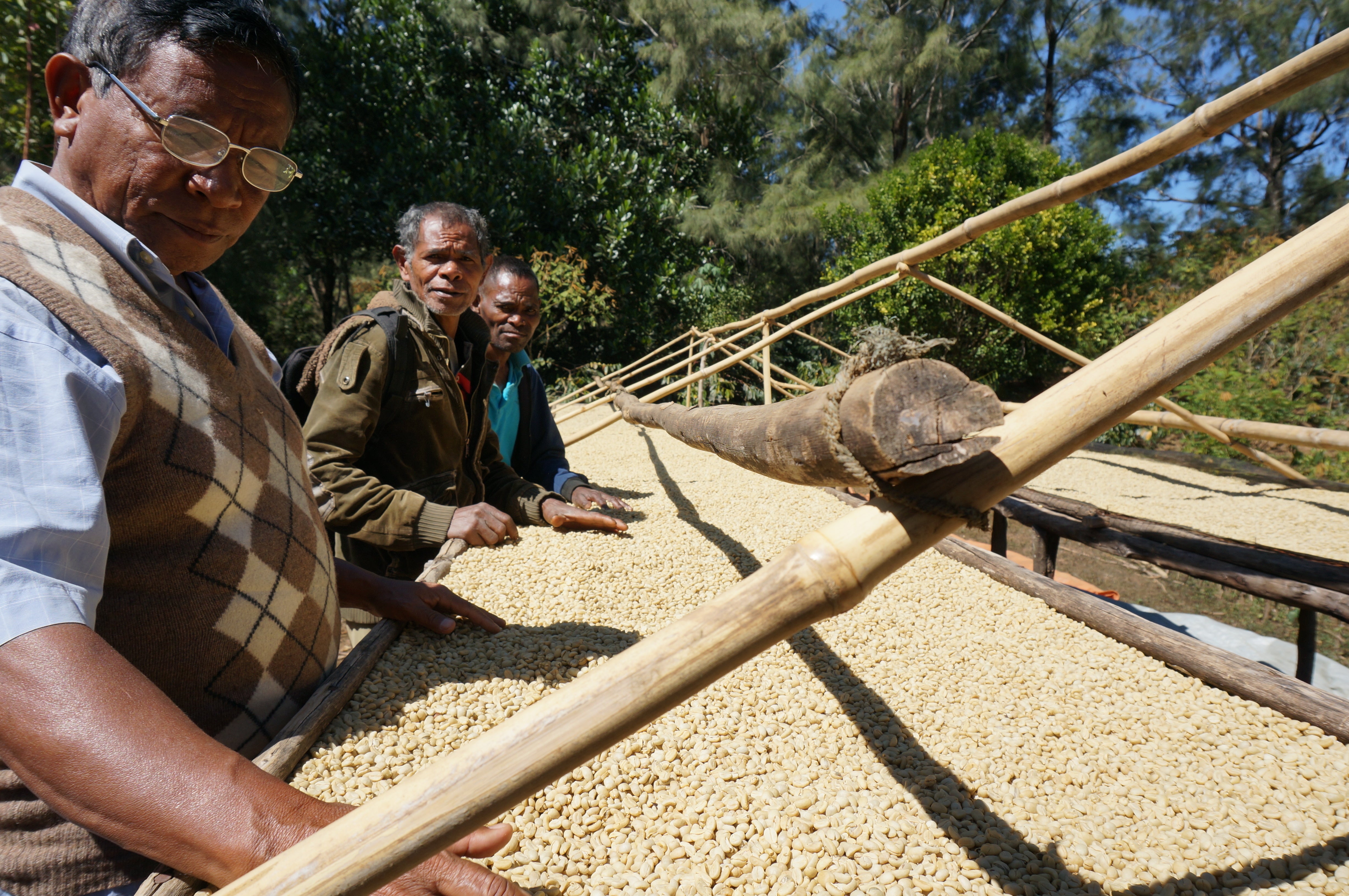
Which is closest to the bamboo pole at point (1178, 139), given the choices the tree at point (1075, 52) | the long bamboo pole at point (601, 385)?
the long bamboo pole at point (601, 385)

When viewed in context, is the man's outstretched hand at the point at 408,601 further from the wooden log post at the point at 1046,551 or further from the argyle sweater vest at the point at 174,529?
the wooden log post at the point at 1046,551

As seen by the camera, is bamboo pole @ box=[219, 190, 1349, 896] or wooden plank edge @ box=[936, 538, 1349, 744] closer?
bamboo pole @ box=[219, 190, 1349, 896]

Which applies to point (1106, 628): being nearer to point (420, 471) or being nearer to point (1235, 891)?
point (1235, 891)

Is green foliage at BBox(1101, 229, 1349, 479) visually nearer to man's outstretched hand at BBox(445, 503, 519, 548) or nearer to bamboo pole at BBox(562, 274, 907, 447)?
bamboo pole at BBox(562, 274, 907, 447)

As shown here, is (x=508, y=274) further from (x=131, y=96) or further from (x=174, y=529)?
(x=174, y=529)

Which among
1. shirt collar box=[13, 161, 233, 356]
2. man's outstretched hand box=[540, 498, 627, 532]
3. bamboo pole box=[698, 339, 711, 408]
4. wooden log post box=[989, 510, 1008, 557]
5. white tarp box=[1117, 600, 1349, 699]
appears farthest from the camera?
bamboo pole box=[698, 339, 711, 408]

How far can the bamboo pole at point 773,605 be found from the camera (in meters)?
0.67

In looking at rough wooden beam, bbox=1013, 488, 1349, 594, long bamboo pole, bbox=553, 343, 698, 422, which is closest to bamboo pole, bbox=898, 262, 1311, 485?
rough wooden beam, bbox=1013, 488, 1349, 594

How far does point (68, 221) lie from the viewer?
90 centimetres

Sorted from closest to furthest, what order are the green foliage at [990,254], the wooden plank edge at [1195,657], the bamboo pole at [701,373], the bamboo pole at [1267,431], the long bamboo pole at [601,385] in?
the wooden plank edge at [1195,657] → the bamboo pole at [1267,431] → the bamboo pole at [701,373] → the long bamboo pole at [601,385] → the green foliage at [990,254]

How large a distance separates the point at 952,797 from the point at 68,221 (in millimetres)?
1875

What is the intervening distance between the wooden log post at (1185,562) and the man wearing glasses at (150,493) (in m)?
3.03

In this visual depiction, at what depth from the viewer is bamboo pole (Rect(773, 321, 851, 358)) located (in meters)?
2.72

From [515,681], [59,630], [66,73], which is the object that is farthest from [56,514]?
[515,681]
